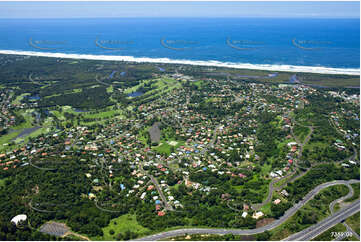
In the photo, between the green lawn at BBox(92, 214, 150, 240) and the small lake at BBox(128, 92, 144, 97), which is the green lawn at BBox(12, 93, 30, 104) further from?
the green lawn at BBox(92, 214, 150, 240)

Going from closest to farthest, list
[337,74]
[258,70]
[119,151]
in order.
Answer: [119,151], [337,74], [258,70]

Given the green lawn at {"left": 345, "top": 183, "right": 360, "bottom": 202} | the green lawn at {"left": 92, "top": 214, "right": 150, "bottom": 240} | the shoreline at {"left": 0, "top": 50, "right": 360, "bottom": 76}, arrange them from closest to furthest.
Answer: the green lawn at {"left": 92, "top": 214, "right": 150, "bottom": 240}, the green lawn at {"left": 345, "top": 183, "right": 360, "bottom": 202}, the shoreline at {"left": 0, "top": 50, "right": 360, "bottom": 76}

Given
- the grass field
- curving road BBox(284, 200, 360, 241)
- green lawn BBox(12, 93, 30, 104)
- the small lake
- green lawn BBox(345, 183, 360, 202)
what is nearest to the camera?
the grass field

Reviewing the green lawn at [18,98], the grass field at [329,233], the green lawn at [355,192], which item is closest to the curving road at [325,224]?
the grass field at [329,233]

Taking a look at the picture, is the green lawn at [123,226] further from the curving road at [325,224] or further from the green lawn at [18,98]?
the green lawn at [18,98]

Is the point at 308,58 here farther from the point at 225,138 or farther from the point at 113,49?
the point at 113,49

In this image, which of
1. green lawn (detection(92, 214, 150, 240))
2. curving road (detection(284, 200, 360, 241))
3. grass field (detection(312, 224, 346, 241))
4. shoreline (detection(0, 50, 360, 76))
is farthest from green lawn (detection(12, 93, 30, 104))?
grass field (detection(312, 224, 346, 241))

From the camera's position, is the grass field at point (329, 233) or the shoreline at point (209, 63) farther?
the shoreline at point (209, 63)

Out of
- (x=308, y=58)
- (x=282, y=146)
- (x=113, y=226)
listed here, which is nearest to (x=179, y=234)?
(x=113, y=226)

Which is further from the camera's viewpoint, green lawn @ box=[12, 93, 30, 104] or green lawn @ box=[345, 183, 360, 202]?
green lawn @ box=[12, 93, 30, 104]
